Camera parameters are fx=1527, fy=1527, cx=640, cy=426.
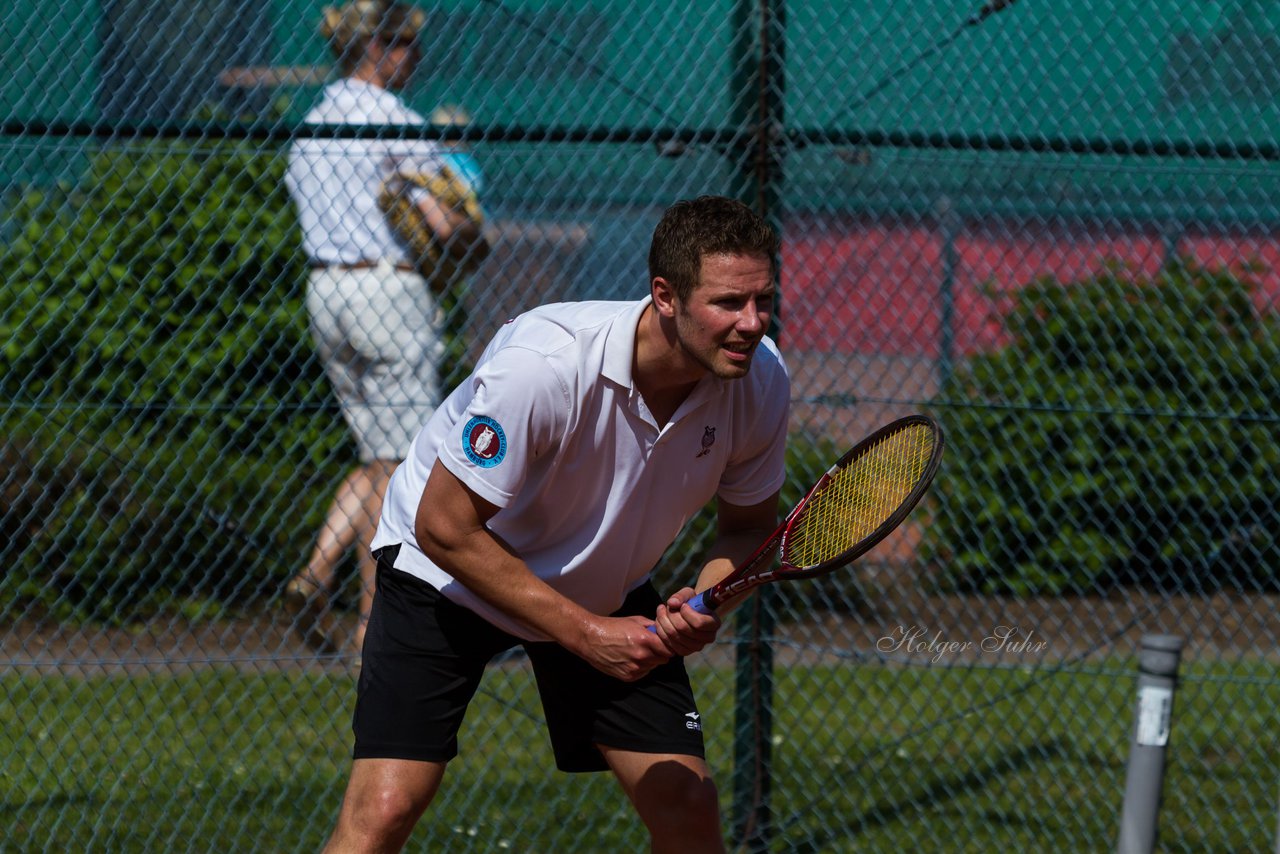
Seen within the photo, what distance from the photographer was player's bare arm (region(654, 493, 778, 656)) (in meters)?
2.65

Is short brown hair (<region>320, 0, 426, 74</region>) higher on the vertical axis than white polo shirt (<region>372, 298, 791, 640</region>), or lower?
higher

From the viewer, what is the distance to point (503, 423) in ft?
8.66

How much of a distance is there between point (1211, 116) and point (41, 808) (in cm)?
374

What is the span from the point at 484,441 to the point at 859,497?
75cm

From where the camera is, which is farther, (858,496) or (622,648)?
(858,496)

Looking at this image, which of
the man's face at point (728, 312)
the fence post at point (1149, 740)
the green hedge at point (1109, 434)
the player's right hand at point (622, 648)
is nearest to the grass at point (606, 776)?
the green hedge at point (1109, 434)

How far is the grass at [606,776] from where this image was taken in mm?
4078

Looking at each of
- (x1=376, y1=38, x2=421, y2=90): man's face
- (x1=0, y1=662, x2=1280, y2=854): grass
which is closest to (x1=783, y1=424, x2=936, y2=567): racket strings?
(x1=0, y1=662, x2=1280, y2=854): grass

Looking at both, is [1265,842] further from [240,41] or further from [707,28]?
[240,41]

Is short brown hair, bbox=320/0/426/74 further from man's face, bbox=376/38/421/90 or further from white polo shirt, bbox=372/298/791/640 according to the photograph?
white polo shirt, bbox=372/298/791/640

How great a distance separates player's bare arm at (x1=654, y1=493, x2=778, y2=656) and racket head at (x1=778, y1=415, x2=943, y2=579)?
0.53 ft

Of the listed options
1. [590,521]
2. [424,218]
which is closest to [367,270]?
[424,218]

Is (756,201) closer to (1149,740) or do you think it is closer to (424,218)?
(424,218)

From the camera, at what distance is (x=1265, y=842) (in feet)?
13.6
